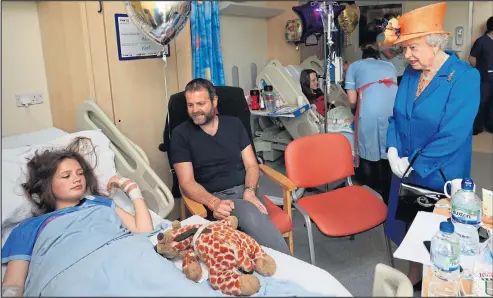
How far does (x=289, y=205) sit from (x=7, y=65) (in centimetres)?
139

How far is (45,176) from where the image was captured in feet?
5.30

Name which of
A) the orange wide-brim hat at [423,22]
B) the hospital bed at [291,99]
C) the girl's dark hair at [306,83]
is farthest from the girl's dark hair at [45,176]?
the girl's dark hair at [306,83]

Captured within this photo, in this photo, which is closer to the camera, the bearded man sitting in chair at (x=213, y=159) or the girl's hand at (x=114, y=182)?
the girl's hand at (x=114, y=182)

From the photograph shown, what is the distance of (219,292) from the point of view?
1289 mm

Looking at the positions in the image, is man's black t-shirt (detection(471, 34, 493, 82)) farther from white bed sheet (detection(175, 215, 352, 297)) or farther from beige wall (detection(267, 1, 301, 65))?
white bed sheet (detection(175, 215, 352, 297))

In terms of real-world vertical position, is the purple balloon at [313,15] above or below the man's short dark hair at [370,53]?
above

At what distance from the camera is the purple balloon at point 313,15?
2784mm

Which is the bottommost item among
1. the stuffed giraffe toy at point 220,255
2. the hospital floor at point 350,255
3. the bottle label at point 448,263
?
the hospital floor at point 350,255

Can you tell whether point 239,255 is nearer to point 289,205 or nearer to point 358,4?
point 289,205

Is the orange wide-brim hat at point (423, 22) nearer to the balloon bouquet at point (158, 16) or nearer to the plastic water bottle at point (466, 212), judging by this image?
the plastic water bottle at point (466, 212)

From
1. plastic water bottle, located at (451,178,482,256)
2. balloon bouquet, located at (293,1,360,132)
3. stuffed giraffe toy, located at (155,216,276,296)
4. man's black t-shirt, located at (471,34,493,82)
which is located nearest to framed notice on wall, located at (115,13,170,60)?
stuffed giraffe toy, located at (155,216,276,296)

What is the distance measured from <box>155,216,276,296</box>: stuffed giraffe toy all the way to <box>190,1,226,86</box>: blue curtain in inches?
58.4

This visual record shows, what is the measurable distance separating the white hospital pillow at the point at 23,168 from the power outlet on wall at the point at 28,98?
→ 204 mm

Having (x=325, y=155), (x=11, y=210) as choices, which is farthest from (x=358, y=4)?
(x=11, y=210)
